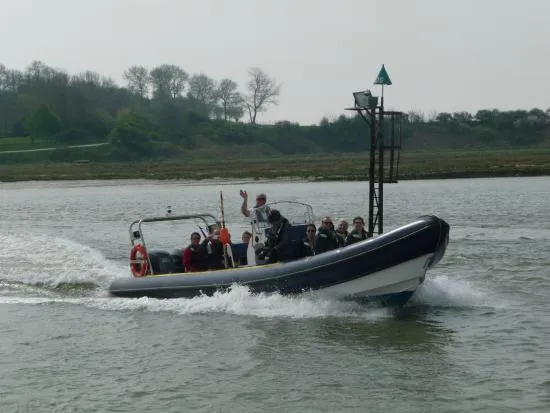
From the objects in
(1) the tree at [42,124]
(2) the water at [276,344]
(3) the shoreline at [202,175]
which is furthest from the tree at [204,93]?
(2) the water at [276,344]

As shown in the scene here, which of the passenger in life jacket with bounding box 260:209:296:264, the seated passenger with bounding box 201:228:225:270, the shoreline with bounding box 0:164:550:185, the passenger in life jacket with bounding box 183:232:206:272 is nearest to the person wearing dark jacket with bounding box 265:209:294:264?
the passenger in life jacket with bounding box 260:209:296:264

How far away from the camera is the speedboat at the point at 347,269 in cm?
1265

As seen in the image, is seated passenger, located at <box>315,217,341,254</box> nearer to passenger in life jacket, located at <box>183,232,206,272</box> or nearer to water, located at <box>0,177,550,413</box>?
water, located at <box>0,177,550,413</box>

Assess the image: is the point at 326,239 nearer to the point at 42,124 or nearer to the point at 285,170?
the point at 285,170

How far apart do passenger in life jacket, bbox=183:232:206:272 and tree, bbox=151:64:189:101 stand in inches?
4067

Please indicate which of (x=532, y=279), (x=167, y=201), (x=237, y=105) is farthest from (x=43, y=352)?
(x=237, y=105)

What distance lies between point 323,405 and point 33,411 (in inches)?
121

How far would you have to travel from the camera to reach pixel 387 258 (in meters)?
12.8

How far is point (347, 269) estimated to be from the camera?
1296 centimetres

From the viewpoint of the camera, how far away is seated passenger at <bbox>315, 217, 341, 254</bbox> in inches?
541

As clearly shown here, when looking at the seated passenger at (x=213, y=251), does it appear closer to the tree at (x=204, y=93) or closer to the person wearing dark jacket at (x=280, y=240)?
the person wearing dark jacket at (x=280, y=240)

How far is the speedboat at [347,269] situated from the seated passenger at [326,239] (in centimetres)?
34

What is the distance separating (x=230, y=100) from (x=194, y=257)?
334 feet

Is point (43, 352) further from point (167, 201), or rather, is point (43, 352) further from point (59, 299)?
point (167, 201)
